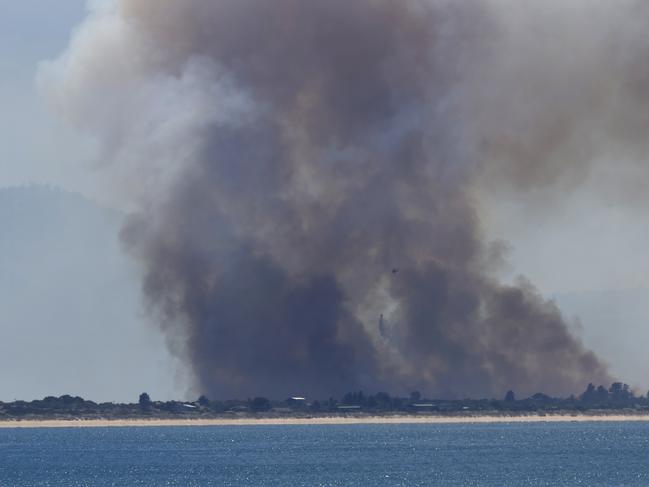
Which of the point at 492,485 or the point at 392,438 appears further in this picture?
the point at 392,438

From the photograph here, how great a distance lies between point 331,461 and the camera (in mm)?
143250

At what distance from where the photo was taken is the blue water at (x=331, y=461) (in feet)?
403

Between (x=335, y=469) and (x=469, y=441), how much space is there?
168 ft

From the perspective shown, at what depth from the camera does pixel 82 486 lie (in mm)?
119250

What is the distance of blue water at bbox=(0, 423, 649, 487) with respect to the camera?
122938 millimetres

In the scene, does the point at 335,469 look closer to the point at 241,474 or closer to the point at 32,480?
the point at 241,474

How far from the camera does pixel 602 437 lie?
655 feet

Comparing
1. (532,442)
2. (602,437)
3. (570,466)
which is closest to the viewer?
(570,466)

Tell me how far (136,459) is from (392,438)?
48.3 metres

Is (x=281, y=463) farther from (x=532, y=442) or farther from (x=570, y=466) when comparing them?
(x=532, y=442)

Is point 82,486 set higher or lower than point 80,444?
lower

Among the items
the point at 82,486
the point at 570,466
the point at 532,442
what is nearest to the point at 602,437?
the point at 532,442

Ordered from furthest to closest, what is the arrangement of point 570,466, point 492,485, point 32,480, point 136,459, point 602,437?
point 602,437 → point 136,459 → point 570,466 → point 32,480 → point 492,485

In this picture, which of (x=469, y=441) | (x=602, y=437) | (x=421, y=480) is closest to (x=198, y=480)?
(x=421, y=480)
